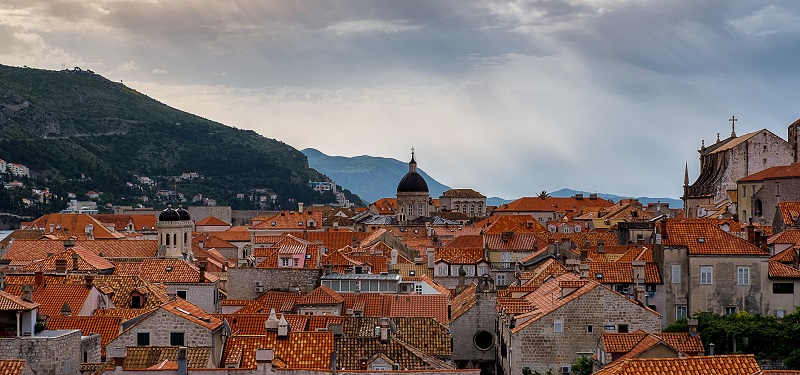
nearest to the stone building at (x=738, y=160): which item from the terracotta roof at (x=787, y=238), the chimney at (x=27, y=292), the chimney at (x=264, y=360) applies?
the terracotta roof at (x=787, y=238)

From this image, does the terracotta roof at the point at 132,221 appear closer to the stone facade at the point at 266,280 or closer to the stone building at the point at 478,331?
the stone facade at the point at 266,280

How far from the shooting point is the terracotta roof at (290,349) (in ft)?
109

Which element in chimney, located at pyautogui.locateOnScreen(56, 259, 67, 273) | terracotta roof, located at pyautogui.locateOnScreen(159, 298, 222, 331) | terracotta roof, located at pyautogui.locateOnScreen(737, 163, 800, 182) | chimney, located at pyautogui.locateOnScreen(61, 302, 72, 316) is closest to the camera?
terracotta roof, located at pyautogui.locateOnScreen(159, 298, 222, 331)

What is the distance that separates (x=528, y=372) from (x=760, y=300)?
40.9 feet

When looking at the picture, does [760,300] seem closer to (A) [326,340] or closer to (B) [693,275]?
(B) [693,275]

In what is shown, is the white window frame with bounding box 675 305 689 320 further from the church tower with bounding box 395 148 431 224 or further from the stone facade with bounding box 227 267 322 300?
the church tower with bounding box 395 148 431 224

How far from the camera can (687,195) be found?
119 m

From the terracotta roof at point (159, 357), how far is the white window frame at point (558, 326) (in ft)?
54.7

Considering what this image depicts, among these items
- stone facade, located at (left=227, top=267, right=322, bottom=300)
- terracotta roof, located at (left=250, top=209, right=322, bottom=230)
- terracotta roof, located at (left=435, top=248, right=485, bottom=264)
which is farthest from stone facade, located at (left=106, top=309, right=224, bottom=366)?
terracotta roof, located at (left=250, top=209, right=322, bottom=230)

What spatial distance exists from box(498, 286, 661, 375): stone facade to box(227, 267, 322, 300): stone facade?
18265mm

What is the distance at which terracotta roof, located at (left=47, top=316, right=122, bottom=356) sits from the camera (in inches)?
1554

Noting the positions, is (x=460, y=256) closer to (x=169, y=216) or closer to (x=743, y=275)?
(x=169, y=216)

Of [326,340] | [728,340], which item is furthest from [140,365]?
[728,340]

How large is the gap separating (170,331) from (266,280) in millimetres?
23192
